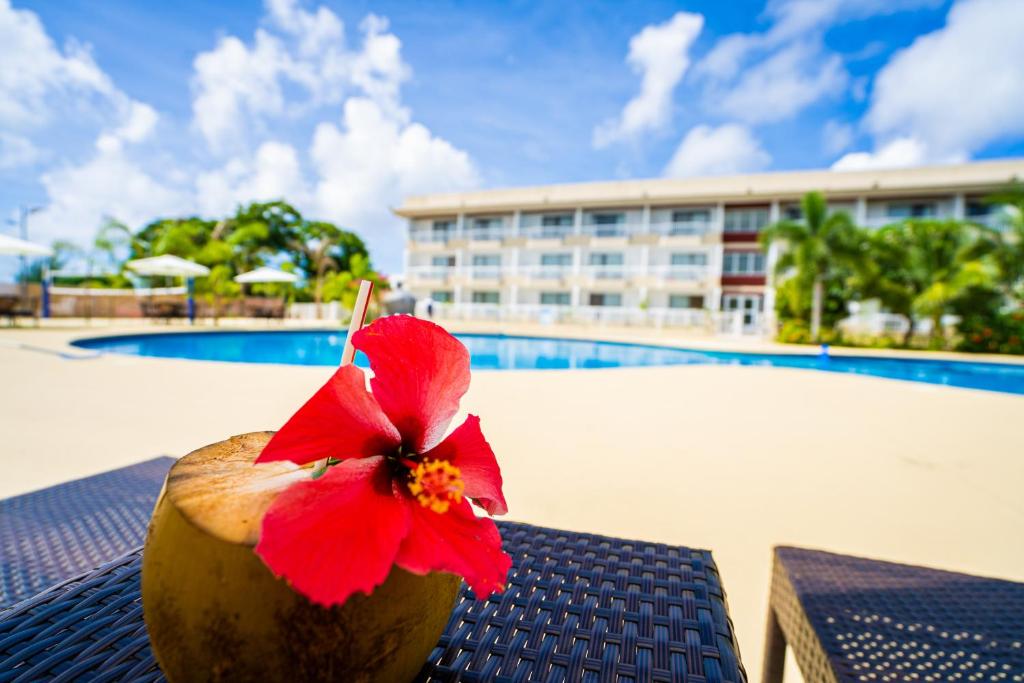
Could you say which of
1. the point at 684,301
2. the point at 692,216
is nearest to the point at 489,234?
the point at 692,216

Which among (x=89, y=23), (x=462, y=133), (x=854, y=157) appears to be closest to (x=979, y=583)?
(x=89, y=23)

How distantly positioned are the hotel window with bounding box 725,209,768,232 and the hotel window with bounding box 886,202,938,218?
5.48 m

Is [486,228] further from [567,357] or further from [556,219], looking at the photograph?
[567,357]

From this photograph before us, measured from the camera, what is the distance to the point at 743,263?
2392 cm

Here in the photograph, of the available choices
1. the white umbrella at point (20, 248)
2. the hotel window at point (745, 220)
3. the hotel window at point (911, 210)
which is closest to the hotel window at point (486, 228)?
the hotel window at point (745, 220)

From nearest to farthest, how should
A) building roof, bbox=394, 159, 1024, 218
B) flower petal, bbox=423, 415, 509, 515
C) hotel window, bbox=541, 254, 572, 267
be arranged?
flower petal, bbox=423, 415, 509, 515, building roof, bbox=394, 159, 1024, 218, hotel window, bbox=541, 254, 572, 267

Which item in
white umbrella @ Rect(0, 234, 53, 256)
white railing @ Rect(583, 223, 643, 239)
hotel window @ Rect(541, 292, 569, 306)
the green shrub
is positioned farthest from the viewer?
hotel window @ Rect(541, 292, 569, 306)

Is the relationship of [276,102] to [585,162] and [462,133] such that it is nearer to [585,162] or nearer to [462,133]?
[462,133]

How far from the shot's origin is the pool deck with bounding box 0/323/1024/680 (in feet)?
6.89

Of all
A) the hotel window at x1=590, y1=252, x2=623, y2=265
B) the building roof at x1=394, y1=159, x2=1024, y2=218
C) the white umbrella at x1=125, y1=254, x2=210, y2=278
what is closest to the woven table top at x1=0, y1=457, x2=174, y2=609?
the white umbrella at x1=125, y1=254, x2=210, y2=278

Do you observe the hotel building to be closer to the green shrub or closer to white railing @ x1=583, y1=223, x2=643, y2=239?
white railing @ x1=583, y1=223, x2=643, y2=239

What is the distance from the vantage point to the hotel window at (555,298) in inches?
1070

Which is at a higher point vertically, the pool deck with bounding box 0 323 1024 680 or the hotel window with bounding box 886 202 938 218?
the hotel window with bounding box 886 202 938 218

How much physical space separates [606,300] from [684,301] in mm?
4095
